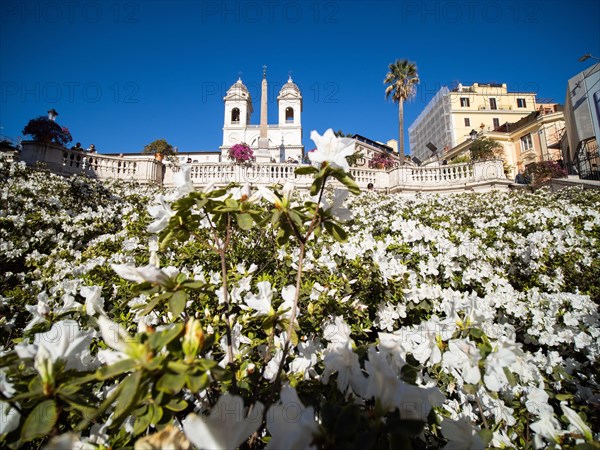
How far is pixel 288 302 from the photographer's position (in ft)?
4.25

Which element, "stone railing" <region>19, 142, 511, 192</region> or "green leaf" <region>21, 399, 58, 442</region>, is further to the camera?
"stone railing" <region>19, 142, 511, 192</region>

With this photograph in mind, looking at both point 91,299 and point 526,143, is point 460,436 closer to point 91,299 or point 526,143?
point 91,299

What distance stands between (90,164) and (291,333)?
1362 centimetres

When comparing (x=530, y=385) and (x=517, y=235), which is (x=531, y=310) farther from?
(x=517, y=235)

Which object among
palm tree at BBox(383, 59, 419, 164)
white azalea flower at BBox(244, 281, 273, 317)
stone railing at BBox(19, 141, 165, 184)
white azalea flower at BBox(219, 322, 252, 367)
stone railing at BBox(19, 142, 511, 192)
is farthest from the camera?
palm tree at BBox(383, 59, 419, 164)

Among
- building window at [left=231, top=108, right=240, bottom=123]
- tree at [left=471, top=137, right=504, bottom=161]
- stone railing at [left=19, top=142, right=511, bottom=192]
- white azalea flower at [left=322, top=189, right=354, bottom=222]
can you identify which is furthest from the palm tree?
building window at [left=231, top=108, right=240, bottom=123]

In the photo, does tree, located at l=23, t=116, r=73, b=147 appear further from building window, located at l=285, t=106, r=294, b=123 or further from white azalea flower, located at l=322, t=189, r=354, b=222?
building window, located at l=285, t=106, r=294, b=123

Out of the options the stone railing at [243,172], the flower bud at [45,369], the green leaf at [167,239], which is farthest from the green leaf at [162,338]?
the stone railing at [243,172]

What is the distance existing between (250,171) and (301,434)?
13474mm

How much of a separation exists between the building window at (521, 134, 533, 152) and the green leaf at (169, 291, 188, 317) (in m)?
37.2

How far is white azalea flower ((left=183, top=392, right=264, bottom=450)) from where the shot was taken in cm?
63

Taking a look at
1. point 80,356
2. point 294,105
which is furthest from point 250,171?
point 294,105

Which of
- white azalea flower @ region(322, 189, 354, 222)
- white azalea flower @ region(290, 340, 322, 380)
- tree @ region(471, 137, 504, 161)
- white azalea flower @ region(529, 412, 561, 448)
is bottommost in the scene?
white azalea flower @ region(529, 412, 561, 448)

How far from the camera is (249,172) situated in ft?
44.6
